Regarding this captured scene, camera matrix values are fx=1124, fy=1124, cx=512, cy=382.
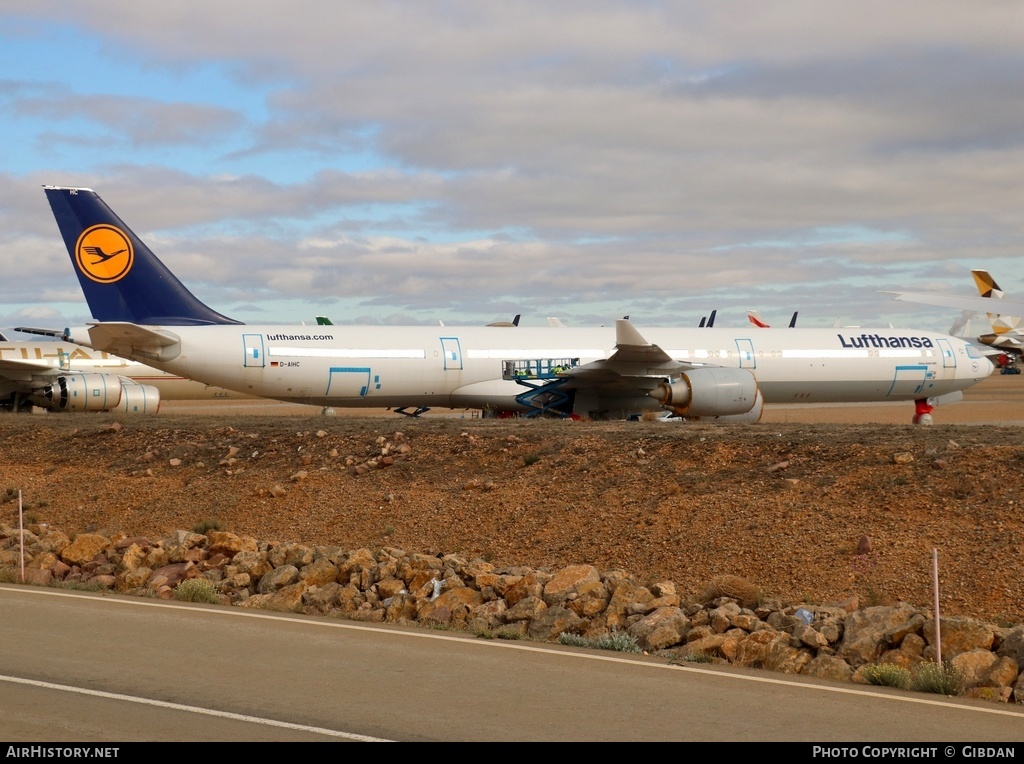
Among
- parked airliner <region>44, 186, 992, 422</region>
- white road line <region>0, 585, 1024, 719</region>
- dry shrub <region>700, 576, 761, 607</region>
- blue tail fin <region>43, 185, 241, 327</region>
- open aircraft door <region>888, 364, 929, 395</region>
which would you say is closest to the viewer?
white road line <region>0, 585, 1024, 719</region>

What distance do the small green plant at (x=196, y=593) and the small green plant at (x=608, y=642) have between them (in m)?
5.07

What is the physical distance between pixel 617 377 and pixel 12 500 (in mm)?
15234

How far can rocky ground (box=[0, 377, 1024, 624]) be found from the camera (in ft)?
49.4

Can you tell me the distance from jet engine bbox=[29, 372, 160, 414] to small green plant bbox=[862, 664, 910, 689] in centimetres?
3331

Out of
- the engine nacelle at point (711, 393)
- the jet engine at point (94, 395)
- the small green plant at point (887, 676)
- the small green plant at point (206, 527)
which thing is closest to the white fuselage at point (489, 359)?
the engine nacelle at point (711, 393)

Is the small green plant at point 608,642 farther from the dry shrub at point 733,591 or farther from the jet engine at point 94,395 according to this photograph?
the jet engine at point 94,395

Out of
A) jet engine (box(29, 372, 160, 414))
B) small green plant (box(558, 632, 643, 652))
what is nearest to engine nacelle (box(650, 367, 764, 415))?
small green plant (box(558, 632, 643, 652))

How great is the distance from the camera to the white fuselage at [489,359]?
3036 cm

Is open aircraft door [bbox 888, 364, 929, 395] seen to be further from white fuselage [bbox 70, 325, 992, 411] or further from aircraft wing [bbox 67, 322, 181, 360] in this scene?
aircraft wing [bbox 67, 322, 181, 360]

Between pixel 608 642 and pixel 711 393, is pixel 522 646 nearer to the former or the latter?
pixel 608 642

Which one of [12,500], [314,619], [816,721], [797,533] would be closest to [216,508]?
[12,500]

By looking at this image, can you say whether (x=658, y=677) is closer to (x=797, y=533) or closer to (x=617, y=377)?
(x=797, y=533)

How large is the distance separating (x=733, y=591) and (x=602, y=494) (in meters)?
5.73

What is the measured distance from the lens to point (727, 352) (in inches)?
1331
